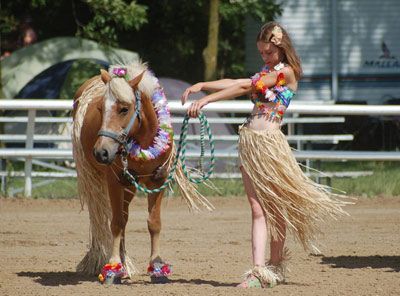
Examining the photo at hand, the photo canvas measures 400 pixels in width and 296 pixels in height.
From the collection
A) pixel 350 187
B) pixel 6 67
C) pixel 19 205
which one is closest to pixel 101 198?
pixel 19 205

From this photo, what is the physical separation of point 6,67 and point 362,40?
26.1ft

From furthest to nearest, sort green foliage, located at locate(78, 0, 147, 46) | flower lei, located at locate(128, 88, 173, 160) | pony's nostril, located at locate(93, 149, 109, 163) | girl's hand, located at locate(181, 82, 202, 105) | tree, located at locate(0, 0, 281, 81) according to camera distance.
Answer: tree, located at locate(0, 0, 281, 81), green foliage, located at locate(78, 0, 147, 46), flower lei, located at locate(128, 88, 173, 160), pony's nostril, located at locate(93, 149, 109, 163), girl's hand, located at locate(181, 82, 202, 105)

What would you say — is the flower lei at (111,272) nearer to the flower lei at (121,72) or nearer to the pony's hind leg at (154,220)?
the pony's hind leg at (154,220)

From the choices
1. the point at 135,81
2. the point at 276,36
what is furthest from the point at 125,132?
the point at 276,36

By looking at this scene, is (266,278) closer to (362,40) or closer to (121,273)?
(121,273)

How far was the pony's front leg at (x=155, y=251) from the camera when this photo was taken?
8258 millimetres

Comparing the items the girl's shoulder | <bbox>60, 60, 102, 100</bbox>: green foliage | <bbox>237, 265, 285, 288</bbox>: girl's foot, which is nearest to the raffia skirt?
<bbox>237, 265, 285, 288</bbox>: girl's foot

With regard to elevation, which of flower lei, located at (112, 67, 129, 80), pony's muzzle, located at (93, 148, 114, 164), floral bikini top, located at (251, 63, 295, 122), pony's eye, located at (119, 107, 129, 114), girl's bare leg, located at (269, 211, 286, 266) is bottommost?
girl's bare leg, located at (269, 211, 286, 266)

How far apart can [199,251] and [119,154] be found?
2.24 metres

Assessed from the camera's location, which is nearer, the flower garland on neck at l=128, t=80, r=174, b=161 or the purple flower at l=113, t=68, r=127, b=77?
the purple flower at l=113, t=68, r=127, b=77

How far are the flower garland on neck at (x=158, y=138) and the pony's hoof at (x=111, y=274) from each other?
0.81m

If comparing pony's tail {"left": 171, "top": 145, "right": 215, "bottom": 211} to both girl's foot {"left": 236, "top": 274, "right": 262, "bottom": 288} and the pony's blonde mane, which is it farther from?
girl's foot {"left": 236, "top": 274, "right": 262, "bottom": 288}

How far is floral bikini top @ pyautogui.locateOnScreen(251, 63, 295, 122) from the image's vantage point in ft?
25.4

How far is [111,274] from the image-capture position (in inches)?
324
